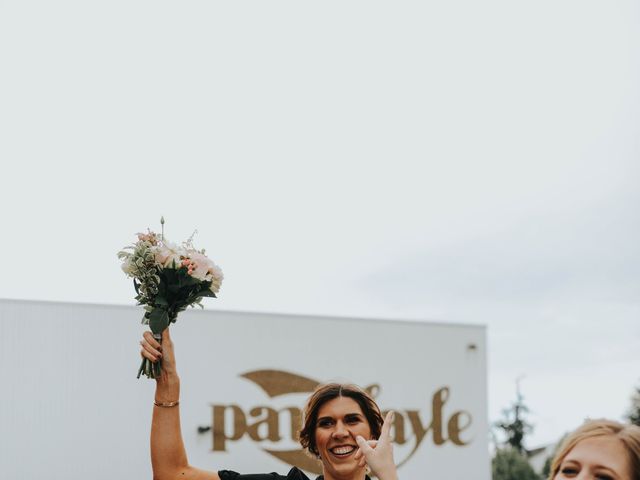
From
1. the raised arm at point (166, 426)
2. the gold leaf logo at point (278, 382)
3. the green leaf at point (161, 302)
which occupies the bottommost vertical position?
the raised arm at point (166, 426)

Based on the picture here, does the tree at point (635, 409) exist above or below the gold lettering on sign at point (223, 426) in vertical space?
above

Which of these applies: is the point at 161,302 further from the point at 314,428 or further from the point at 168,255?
the point at 314,428

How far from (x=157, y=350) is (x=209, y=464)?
53.5 ft

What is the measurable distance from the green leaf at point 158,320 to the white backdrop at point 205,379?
605 inches

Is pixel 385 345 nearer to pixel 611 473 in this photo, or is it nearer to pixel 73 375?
pixel 73 375

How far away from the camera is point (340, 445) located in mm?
3463

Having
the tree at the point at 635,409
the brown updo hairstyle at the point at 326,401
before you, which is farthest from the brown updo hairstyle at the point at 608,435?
the tree at the point at 635,409

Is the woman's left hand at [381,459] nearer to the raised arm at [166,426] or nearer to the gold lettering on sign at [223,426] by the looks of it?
the raised arm at [166,426]

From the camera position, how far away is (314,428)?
141 inches

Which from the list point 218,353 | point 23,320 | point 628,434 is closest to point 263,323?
point 218,353

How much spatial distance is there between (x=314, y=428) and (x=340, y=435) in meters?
0.14

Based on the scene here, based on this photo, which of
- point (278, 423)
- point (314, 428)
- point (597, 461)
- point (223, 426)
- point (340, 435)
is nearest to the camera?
point (597, 461)

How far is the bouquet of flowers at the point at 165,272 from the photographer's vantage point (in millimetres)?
3658

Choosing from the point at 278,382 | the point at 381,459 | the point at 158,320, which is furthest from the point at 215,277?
the point at 278,382
